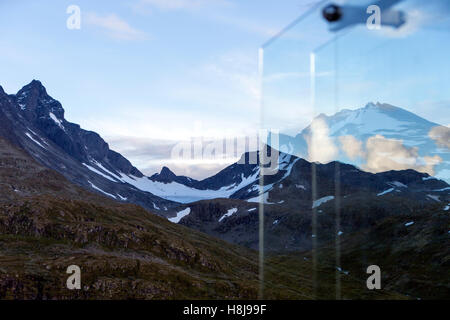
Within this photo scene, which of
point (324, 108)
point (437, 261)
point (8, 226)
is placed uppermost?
point (324, 108)

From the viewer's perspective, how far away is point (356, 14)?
21.4m

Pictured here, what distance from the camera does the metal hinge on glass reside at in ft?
67.9

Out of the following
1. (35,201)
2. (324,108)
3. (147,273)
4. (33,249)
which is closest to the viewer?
(324,108)

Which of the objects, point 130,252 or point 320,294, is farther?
point 130,252

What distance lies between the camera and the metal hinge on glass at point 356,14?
2070 centimetres

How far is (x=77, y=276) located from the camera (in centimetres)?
12581

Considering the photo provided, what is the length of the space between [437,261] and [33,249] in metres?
161
